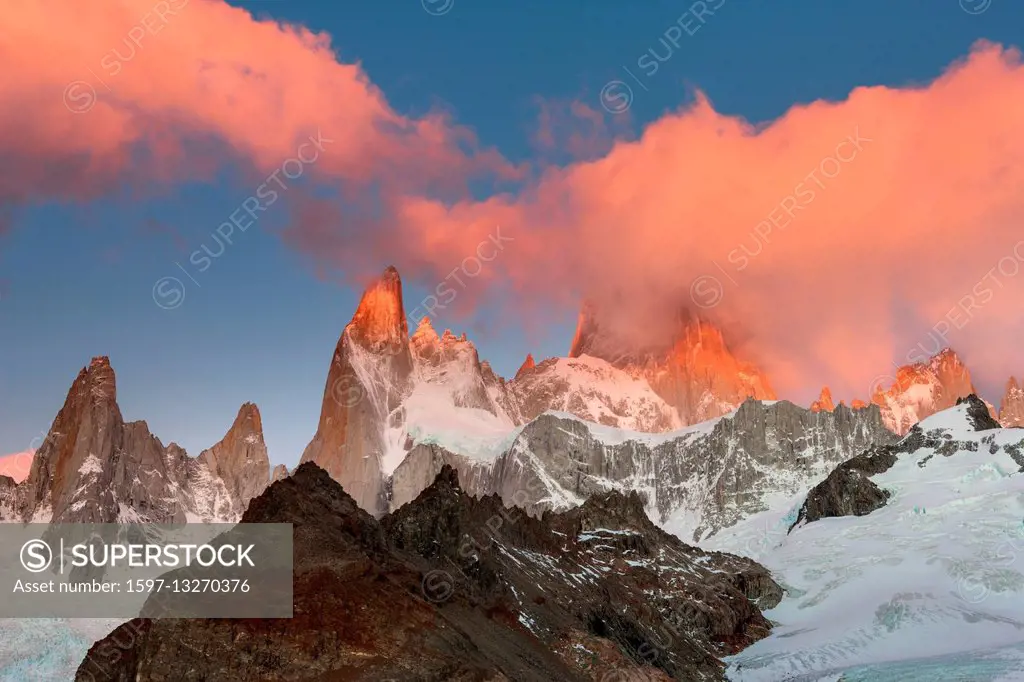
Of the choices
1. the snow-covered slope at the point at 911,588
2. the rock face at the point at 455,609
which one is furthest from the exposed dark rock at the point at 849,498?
the rock face at the point at 455,609

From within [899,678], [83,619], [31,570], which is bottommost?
[899,678]

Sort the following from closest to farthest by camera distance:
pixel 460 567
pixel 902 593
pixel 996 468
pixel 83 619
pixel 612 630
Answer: pixel 460 567 → pixel 612 630 → pixel 902 593 → pixel 83 619 → pixel 996 468

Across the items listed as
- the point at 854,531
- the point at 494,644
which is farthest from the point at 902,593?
the point at 494,644

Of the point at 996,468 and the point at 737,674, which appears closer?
the point at 737,674

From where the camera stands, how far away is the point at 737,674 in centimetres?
10762

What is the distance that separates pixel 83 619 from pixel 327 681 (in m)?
125

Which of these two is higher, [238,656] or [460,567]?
[460,567]

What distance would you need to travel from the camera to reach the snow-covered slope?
108 meters

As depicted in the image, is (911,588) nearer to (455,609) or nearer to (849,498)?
(849,498)

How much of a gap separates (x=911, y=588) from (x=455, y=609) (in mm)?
83018

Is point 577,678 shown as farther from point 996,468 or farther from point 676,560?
point 996,468

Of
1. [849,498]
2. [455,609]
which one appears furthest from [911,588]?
[455,609]

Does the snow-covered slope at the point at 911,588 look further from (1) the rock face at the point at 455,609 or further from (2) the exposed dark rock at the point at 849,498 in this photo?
(1) the rock face at the point at 455,609

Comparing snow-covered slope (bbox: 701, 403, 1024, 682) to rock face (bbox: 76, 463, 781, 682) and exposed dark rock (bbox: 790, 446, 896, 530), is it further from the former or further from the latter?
rock face (bbox: 76, 463, 781, 682)
